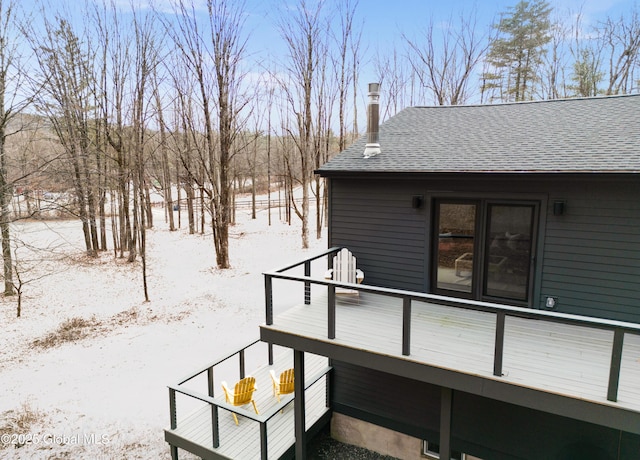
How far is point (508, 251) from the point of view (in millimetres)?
5605

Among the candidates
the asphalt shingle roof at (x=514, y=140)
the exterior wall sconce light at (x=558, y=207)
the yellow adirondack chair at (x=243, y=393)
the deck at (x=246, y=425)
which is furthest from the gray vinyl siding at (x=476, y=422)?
the asphalt shingle roof at (x=514, y=140)

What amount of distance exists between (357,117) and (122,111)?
14.5 m

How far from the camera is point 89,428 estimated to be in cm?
688

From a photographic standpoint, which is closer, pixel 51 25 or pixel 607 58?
pixel 51 25

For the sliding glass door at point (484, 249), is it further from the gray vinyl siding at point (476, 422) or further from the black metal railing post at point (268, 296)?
the black metal railing post at point (268, 296)

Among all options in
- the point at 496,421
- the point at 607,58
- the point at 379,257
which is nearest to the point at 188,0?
the point at 379,257

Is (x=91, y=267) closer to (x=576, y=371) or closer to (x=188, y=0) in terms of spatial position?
(x=188, y=0)

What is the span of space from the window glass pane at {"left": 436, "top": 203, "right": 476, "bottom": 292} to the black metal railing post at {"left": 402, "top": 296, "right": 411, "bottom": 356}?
2066 millimetres

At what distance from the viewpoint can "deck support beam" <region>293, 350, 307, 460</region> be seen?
5.29 metres

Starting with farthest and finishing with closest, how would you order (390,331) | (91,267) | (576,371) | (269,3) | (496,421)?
(269,3), (91,267), (496,421), (390,331), (576,371)

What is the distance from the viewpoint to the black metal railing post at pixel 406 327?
4293 millimetres

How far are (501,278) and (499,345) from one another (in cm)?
216

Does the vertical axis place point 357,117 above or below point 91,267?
above

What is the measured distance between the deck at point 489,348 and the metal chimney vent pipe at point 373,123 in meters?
2.74
